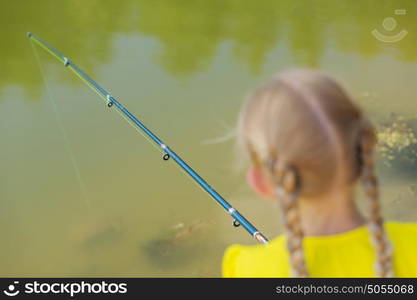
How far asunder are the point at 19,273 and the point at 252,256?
5.80 ft

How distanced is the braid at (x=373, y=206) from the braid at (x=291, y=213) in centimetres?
9

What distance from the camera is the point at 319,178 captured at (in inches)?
25.1

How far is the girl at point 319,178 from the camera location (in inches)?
24.5

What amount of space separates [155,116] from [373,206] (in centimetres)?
264

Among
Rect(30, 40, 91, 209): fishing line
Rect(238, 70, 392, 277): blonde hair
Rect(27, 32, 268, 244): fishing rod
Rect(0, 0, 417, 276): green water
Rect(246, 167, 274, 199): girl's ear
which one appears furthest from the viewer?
Rect(30, 40, 91, 209): fishing line

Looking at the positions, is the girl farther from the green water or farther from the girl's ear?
the green water

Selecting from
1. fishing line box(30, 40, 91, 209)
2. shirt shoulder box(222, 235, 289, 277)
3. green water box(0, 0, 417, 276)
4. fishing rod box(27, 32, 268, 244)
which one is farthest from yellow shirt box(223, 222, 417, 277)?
fishing line box(30, 40, 91, 209)

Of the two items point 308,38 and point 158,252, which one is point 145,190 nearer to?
point 158,252

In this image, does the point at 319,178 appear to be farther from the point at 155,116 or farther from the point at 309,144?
the point at 155,116

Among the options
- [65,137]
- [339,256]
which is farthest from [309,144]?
[65,137]

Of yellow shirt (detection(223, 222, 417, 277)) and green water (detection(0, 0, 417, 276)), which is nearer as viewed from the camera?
yellow shirt (detection(223, 222, 417, 277))

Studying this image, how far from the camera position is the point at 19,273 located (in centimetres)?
221

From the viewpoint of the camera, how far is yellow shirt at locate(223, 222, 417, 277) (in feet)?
2.22

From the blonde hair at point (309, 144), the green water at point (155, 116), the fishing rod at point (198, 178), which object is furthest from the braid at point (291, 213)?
the green water at point (155, 116)
